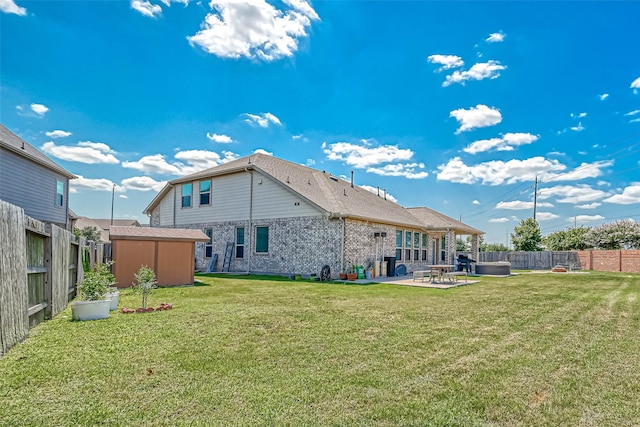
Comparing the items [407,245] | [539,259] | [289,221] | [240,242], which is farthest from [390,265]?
[539,259]

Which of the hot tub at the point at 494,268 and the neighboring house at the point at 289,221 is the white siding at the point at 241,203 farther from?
the hot tub at the point at 494,268

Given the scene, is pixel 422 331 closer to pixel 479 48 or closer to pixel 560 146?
pixel 479 48

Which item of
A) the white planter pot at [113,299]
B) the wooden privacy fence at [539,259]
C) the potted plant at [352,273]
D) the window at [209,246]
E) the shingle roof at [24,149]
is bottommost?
the wooden privacy fence at [539,259]

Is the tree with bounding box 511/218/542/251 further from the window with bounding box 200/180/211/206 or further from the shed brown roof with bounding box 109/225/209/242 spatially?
the shed brown roof with bounding box 109/225/209/242

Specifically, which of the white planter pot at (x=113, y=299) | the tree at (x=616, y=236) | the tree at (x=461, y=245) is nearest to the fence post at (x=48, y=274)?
the white planter pot at (x=113, y=299)

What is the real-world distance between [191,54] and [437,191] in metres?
A: 21.3

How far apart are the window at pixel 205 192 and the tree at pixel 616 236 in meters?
33.4

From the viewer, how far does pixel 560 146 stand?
2298cm

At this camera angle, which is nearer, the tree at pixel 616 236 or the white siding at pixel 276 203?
the white siding at pixel 276 203

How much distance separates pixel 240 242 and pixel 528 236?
2960 centimetres

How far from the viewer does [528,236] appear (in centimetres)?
3631

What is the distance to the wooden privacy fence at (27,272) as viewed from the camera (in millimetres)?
4586

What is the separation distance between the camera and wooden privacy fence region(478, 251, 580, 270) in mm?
28294

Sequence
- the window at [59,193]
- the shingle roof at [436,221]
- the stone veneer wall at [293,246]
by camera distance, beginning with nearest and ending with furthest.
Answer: the stone veneer wall at [293,246], the window at [59,193], the shingle roof at [436,221]
